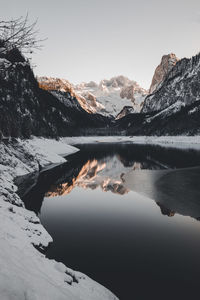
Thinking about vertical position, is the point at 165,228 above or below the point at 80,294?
below

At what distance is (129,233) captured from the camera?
13.7m

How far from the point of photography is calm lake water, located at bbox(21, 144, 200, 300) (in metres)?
9.05

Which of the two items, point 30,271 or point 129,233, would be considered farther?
point 129,233

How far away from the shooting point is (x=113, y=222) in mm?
15555

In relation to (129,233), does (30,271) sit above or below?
above

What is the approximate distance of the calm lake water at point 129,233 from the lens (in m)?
9.05

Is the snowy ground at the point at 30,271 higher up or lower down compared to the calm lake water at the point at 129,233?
higher up

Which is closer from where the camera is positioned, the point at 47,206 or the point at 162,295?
the point at 162,295

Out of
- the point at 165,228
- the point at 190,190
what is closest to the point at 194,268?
the point at 165,228

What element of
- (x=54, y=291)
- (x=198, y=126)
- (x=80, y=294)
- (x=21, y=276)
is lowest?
(x=80, y=294)

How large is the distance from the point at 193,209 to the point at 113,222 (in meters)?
7.19

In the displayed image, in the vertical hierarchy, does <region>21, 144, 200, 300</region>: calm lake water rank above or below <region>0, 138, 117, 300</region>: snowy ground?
below

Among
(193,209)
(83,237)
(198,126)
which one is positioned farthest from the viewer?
(198,126)

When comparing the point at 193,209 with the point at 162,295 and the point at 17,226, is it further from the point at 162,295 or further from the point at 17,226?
the point at 17,226
